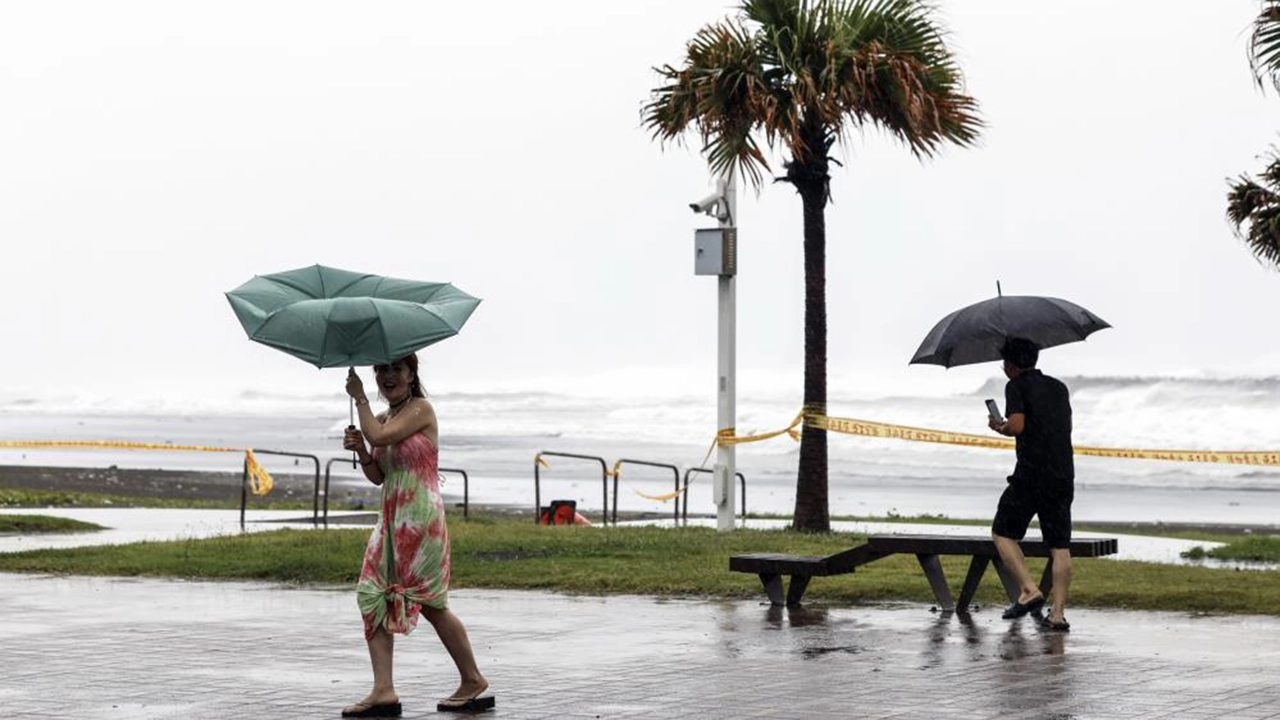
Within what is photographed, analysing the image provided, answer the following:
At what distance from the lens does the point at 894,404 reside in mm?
81562

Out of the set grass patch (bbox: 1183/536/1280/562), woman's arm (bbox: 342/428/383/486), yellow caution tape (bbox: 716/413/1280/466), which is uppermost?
yellow caution tape (bbox: 716/413/1280/466)

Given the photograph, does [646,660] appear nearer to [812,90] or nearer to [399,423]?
[399,423]

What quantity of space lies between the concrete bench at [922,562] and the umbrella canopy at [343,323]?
505 centimetres

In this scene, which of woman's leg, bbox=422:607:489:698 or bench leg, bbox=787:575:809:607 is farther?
bench leg, bbox=787:575:809:607

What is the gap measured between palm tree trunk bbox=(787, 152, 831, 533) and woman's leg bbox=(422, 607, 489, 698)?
38.5 feet

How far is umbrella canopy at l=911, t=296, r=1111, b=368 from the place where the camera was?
43.3ft

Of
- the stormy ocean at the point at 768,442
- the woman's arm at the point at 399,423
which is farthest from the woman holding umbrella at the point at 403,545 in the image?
the stormy ocean at the point at 768,442

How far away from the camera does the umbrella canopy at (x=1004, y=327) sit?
13203mm

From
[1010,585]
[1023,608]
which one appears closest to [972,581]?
[1010,585]

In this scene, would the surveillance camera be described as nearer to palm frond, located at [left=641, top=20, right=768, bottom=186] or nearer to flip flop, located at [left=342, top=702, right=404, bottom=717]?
palm frond, located at [left=641, top=20, right=768, bottom=186]

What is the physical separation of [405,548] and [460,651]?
0.54 meters

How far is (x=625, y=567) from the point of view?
16.3 m

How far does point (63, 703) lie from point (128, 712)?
42 cm

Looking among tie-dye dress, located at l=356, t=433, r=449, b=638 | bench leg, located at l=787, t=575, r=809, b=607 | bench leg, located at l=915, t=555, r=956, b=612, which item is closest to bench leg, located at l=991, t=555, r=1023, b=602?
bench leg, located at l=915, t=555, r=956, b=612
